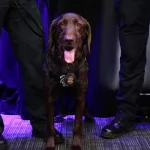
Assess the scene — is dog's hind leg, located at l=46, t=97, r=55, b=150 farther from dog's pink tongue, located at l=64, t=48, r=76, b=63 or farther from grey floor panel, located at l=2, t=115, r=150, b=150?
dog's pink tongue, located at l=64, t=48, r=76, b=63

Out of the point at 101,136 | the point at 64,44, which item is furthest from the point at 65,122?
the point at 64,44

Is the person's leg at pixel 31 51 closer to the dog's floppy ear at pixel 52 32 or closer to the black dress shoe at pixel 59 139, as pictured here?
the black dress shoe at pixel 59 139

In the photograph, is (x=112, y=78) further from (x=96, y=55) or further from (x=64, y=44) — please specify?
(x=64, y=44)

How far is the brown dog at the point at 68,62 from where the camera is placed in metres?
1.64

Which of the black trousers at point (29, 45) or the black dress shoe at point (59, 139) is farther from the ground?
the black trousers at point (29, 45)

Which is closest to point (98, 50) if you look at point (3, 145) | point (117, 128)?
point (117, 128)

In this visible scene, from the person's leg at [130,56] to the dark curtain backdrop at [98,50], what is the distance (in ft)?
1.07

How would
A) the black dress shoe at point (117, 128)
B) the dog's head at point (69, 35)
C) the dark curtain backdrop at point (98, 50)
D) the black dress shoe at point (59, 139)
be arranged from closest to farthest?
the dog's head at point (69, 35)
the black dress shoe at point (59, 139)
the black dress shoe at point (117, 128)
the dark curtain backdrop at point (98, 50)

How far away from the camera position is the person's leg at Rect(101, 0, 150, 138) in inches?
78.2

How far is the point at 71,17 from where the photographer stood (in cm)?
167

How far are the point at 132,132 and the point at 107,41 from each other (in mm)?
672

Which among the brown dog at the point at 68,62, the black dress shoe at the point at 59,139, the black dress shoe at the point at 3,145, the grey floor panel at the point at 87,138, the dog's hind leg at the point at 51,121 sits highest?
the brown dog at the point at 68,62

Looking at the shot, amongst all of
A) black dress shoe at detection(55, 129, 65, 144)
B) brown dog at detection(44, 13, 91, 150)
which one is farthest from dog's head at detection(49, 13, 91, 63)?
black dress shoe at detection(55, 129, 65, 144)

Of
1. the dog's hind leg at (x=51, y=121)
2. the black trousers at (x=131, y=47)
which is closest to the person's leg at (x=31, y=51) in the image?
the dog's hind leg at (x=51, y=121)
